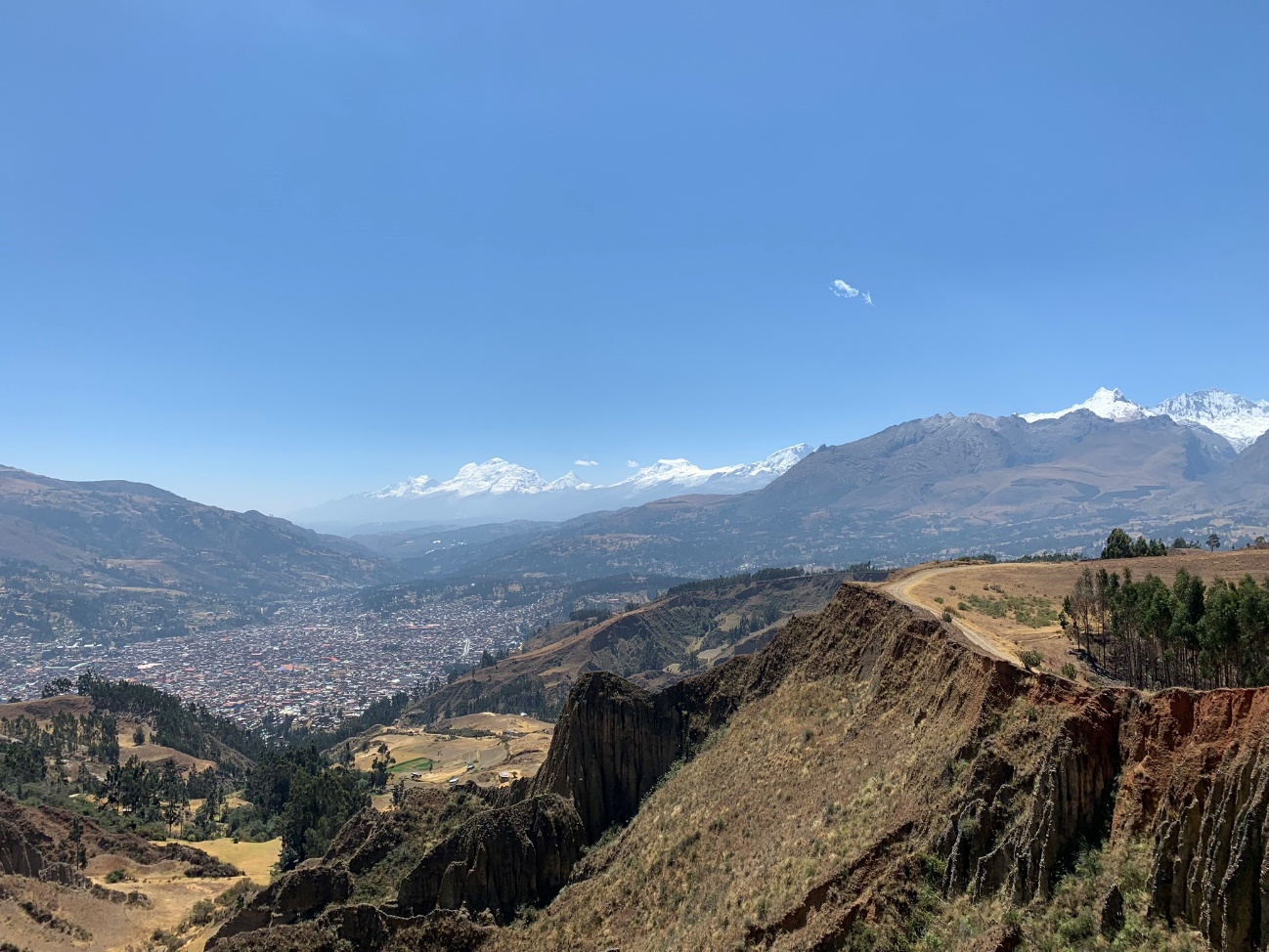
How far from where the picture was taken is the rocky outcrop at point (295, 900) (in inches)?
1841

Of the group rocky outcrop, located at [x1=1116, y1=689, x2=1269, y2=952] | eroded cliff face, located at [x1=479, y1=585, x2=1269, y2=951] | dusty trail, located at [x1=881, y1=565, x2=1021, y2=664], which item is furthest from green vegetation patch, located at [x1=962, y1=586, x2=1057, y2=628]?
rocky outcrop, located at [x1=1116, y1=689, x2=1269, y2=952]

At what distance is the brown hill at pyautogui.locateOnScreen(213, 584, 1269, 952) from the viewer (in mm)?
20781

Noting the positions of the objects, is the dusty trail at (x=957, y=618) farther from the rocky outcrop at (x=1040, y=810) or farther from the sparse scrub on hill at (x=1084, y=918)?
the sparse scrub on hill at (x=1084, y=918)

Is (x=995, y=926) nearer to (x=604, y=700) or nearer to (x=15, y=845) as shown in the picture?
(x=604, y=700)

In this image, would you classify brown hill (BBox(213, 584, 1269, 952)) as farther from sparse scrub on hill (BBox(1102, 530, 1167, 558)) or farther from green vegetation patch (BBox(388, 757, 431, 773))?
green vegetation patch (BBox(388, 757, 431, 773))

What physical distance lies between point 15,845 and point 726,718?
6681cm

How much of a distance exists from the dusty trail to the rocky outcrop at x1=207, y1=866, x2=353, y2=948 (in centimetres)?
4602

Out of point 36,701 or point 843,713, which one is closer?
point 843,713

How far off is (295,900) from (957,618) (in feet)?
171

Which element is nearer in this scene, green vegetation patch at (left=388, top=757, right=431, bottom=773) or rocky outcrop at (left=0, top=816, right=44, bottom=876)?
rocky outcrop at (left=0, top=816, right=44, bottom=876)

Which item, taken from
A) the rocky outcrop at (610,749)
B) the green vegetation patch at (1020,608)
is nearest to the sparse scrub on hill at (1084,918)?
the green vegetation patch at (1020,608)

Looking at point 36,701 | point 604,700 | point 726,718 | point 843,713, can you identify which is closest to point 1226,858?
point 843,713

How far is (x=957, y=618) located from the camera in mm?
52219

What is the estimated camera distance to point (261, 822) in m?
100
